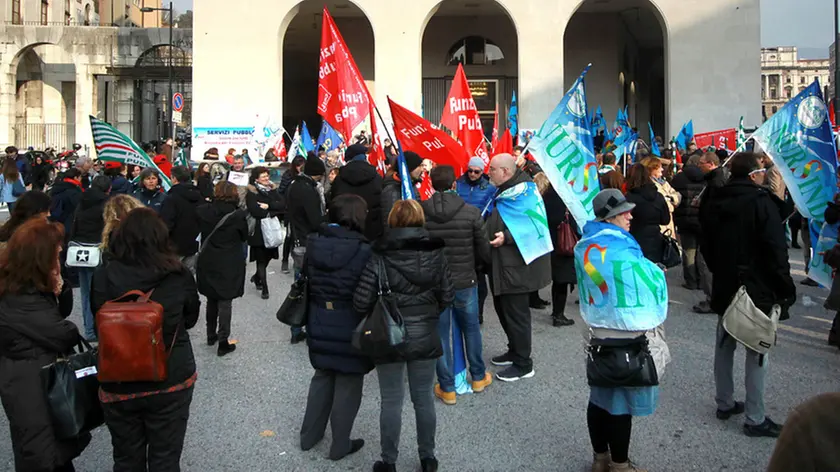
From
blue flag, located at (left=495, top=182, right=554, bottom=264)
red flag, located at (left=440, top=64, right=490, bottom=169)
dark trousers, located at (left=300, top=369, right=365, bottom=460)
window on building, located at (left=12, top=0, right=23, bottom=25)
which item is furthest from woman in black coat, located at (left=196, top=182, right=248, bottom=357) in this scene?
window on building, located at (left=12, top=0, right=23, bottom=25)

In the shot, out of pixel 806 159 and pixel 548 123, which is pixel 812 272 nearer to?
pixel 806 159

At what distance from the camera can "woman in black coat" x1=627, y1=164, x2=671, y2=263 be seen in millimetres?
7301

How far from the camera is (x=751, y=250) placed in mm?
4617

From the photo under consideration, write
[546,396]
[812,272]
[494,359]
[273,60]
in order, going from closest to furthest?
1. [546,396]
2. [494,359]
3. [812,272]
4. [273,60]

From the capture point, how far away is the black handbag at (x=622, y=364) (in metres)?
3.56

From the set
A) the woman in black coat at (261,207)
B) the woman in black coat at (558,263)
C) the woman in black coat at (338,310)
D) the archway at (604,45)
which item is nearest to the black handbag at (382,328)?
the woman in black coat at (338,310)

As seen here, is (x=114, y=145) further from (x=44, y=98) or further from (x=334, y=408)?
(x=44, y=98)

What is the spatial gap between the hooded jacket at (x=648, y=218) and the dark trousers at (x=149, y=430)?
5.43 metres

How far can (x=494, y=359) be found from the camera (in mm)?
6270

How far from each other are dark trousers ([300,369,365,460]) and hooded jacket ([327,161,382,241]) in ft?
7.90

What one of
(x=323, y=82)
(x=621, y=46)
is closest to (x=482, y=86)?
(x=621, y=46)

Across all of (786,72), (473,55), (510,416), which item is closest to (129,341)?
(510,416)

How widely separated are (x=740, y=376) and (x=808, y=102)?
3128 millimetres

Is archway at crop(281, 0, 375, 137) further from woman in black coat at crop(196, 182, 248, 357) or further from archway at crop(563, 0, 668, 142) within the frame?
woman in black coat at crop(196, 182, 248, 357)
